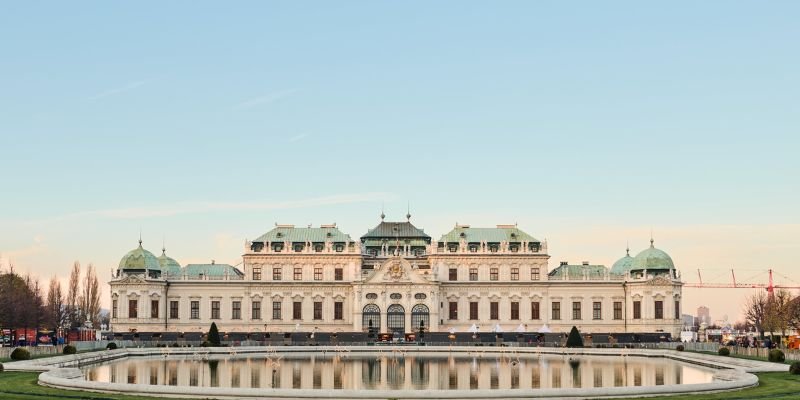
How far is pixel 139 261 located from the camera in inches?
4820

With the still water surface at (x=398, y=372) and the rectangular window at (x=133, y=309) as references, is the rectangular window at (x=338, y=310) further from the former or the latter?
the still water surface at (x=398, y=372)

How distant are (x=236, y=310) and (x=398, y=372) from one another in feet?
213

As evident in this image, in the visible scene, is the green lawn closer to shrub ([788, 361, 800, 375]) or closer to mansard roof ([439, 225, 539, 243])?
shrub ([788, 361, 800, 375])

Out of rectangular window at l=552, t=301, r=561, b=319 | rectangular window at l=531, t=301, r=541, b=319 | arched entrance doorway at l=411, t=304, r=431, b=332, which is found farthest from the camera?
rectangular window at l=552, t=301, r=561, b=319

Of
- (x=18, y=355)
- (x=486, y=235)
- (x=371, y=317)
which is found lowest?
(x=18, y=355)

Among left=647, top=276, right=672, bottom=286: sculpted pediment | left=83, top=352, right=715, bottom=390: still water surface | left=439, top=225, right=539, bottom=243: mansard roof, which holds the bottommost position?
left=83, top=352, right=715, bottom=390: still water surface

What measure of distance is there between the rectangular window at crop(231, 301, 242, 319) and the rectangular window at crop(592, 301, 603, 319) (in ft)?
133

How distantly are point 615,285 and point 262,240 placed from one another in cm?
4077

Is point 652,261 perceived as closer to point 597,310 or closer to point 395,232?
point 597,310

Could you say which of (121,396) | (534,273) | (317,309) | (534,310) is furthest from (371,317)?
(121,396)

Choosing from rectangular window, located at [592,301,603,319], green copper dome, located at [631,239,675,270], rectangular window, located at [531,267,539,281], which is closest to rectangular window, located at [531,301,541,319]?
rectangular window, located at [531,267,539,281]

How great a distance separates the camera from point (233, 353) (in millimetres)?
88188

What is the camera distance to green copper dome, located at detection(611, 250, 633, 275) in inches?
4989

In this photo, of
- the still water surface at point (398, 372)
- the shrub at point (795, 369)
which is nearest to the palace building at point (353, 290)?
the still water surface at point (398, 372)
